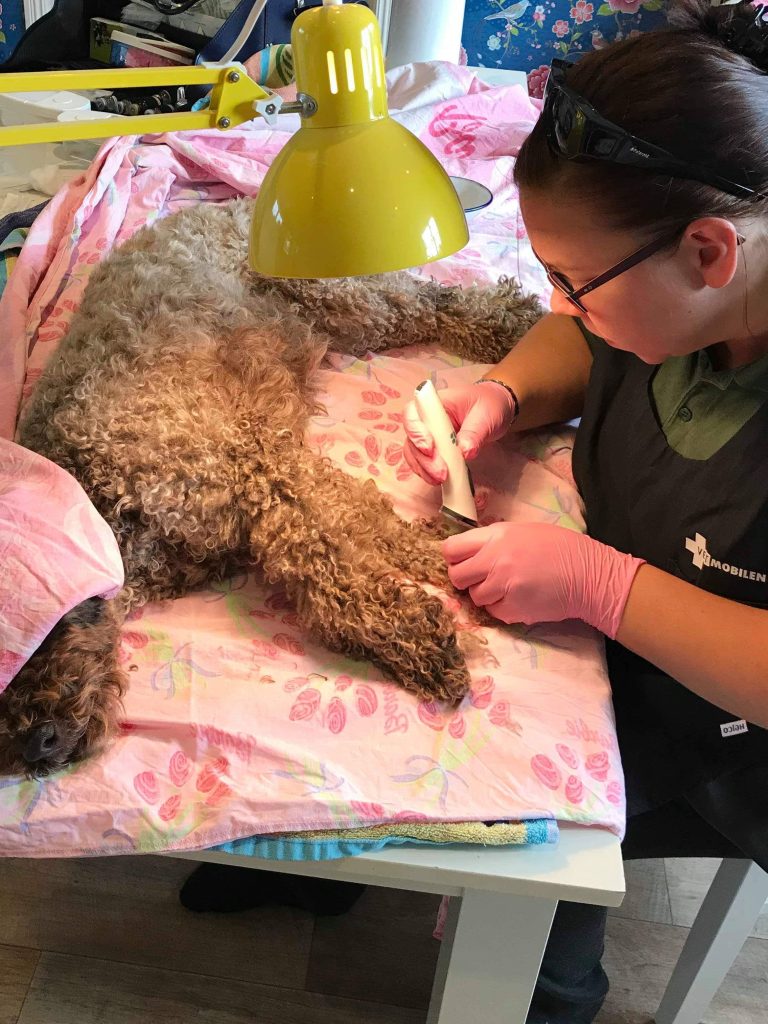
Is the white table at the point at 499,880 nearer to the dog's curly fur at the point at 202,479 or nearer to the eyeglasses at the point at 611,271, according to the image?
the dog's curly fur at the point at 202,479

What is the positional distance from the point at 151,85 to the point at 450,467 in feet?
1.80

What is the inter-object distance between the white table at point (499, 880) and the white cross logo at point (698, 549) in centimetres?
30

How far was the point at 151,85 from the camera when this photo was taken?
676 millimetres

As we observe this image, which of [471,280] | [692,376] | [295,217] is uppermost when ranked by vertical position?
[295,217]

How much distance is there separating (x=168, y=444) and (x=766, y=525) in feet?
2.31

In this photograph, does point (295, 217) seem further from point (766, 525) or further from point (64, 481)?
point (766, 525)

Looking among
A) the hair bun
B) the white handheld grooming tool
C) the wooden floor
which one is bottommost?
the wooden floor

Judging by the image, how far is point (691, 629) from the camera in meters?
0.84

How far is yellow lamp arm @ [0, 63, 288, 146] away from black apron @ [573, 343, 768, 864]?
533 mm

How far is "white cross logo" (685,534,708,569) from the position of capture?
0.88 meters

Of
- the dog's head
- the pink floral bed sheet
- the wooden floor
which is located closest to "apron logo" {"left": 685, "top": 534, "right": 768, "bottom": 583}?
the pink floral bed sheet

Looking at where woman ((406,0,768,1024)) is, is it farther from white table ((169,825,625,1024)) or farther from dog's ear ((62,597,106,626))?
dog's ear ((62,597,106,626))

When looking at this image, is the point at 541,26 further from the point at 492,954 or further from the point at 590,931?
the point at 492,954

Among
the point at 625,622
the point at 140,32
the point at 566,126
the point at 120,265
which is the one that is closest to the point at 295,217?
the point at 566,126
